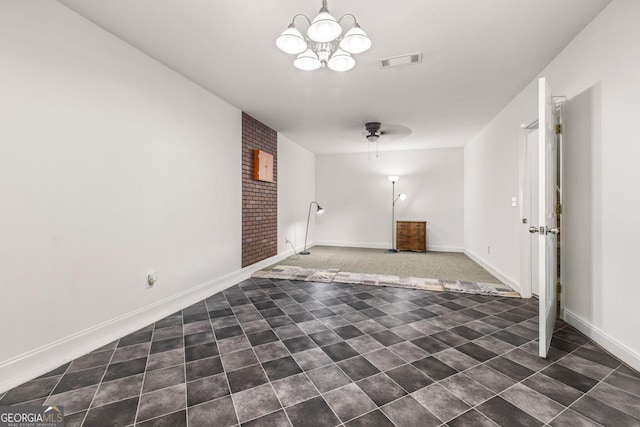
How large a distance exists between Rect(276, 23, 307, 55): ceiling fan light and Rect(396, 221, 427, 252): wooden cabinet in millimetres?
5106

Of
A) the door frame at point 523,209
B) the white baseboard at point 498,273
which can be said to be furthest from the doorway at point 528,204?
the white baseboard at point 498,273

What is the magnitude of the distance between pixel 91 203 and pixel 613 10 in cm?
404

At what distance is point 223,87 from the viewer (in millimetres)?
3197

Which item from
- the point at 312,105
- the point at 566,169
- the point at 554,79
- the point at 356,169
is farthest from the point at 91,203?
the point at 356,169

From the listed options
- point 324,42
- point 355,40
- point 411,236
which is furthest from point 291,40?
point 411,236

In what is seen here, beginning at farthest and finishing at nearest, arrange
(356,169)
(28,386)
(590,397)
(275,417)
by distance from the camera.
A: (356,169) → (28,386) → (590,397) → (275,417)

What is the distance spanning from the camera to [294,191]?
5977 millimetres

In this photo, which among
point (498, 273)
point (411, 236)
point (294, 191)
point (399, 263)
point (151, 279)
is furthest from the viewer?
point (411, 236)

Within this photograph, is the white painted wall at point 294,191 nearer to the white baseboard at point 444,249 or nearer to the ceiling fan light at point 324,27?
the white baseboard at point 444,249

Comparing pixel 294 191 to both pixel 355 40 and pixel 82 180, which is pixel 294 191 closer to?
pixel 82 180

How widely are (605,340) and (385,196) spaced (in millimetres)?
5086

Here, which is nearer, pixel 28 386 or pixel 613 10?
pixel 28 386

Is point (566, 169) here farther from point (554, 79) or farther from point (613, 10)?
point (613, 10)

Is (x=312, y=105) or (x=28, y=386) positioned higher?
(x=312, y=105)
